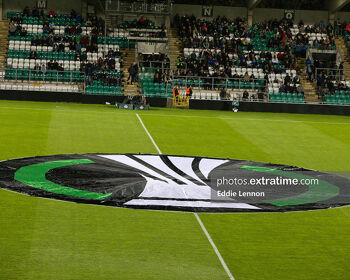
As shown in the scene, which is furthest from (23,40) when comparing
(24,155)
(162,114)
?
(24,155)

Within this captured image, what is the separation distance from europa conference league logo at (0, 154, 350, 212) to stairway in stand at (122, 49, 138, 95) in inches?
929

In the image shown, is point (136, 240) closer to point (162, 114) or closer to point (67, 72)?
point (162, 114)

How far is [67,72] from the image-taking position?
41344 millimetres

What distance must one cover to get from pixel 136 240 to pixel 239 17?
44891 millimetres

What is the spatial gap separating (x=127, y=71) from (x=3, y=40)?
10.5 meters

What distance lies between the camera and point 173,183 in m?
14.2

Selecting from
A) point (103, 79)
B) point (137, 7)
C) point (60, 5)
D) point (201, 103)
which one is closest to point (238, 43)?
point (137, 7)

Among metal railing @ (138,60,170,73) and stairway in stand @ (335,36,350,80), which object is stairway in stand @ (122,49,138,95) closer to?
metal railing @ (138,60,170,73)

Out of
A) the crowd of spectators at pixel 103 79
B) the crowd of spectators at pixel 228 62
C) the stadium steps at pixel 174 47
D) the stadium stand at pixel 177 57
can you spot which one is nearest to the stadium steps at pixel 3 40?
the stadium stand at pixel 177 57

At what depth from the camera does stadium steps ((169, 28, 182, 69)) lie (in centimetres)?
4647

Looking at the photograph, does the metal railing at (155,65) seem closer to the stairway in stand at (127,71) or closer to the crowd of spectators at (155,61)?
the crowd of spectators at (155,61)

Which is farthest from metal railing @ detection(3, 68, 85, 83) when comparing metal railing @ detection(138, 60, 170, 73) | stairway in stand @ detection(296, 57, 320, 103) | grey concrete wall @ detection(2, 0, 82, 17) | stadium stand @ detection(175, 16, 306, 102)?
stairway in stand @ detection(296, 57, 320, 103)

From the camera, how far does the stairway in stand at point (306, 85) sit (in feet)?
140

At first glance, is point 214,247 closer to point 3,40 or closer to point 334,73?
point 334,73
